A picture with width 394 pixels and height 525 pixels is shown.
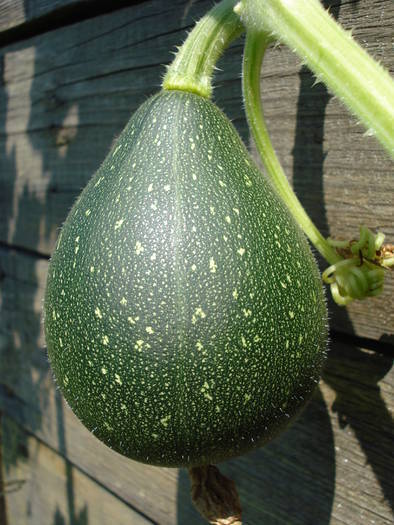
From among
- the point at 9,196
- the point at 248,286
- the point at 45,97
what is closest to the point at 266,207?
the point at 248,286

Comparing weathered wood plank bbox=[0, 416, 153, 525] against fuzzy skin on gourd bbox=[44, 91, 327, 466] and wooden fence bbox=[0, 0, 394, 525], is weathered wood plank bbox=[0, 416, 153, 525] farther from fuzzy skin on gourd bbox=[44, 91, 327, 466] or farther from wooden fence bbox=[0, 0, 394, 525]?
fuzzy skin on gourd bbox=[44, 91, 327, 466]

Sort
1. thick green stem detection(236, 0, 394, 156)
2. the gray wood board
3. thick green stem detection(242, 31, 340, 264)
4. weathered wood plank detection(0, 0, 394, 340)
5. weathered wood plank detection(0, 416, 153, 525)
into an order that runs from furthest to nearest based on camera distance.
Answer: weathered wood plank detection(0, 416, 153, 525)
the gray wood board
weathered wood plank detection(0, 0, 394, 340)
thick green stem detection(242, 31, 340, 264)
thick green stem detection(236, 0, 394, 156)

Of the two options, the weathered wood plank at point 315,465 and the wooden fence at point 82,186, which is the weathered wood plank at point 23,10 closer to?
the wooden fence at point 82,186

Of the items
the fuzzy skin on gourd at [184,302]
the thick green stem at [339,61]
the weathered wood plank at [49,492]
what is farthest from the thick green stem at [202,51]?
the weathered wood plank at [49,492]

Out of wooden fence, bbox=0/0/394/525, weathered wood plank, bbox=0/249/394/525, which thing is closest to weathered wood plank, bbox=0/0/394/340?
wooden fence, bbox=0/0/394/525

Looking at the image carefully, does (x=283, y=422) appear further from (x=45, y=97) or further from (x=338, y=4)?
(x=45, y=97)

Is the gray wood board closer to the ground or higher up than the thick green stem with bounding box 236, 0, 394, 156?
higher up
